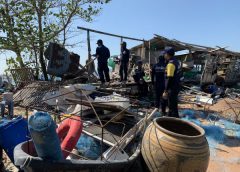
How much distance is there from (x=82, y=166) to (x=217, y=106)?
843cm

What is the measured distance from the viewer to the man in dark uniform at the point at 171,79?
665 centimetres

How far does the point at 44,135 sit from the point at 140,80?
8.50 metres

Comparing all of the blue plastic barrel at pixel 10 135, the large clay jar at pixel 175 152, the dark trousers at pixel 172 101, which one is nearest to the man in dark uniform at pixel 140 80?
the dark trousers at pixel 172 101

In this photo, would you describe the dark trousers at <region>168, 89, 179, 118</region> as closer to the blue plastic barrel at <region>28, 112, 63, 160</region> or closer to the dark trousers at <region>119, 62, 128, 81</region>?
the blue plastic barrel at <region>28, 112, 63, 160</region>

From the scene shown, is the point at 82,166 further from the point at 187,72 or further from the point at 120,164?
the point at 187,72

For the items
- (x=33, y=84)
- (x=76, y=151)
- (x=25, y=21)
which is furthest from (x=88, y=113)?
(x=25, y=21)

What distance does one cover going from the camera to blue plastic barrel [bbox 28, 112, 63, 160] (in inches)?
Result: 121

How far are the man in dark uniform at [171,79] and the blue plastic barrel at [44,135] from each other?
4.07 meters

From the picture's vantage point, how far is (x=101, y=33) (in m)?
10.9

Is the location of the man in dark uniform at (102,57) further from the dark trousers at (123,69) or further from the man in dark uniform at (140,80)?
the man in dark uniform at (140,80)

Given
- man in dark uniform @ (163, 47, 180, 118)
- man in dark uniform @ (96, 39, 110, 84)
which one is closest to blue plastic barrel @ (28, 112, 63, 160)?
man in dark uniform @ (163, 47, 180, 118)

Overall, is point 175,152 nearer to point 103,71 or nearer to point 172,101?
point 172,101

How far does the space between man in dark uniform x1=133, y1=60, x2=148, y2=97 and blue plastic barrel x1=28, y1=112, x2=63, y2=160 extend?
27.2 feet

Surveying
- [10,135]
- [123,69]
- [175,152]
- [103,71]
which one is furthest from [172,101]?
[123,69]
